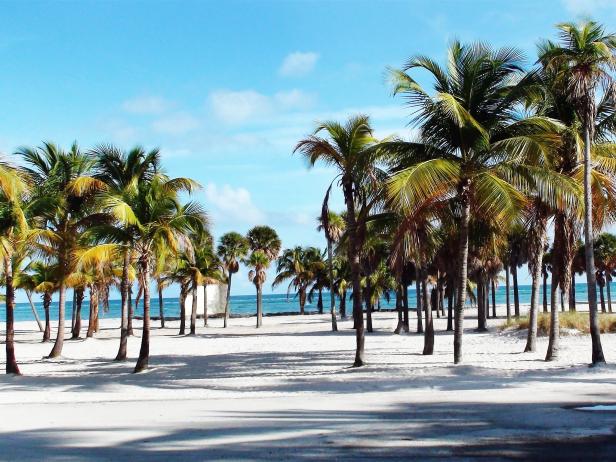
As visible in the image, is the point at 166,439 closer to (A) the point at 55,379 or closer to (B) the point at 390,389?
(B) the point at 390,389

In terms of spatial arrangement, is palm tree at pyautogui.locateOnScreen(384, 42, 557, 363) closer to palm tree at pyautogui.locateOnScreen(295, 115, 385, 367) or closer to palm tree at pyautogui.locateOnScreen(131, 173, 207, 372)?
palm tree at pyautogui.locateOnScreen(295, 115, 385, 367)

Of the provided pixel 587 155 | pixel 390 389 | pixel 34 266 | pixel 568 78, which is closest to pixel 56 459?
pixel 390 389

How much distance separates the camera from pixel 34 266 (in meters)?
39.9

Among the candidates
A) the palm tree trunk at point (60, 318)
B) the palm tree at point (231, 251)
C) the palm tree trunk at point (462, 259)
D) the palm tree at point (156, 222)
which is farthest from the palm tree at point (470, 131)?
the palm tree at point (231, 251)

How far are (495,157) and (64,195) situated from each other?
15.3m

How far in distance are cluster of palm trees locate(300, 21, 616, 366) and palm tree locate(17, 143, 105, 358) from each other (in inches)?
378

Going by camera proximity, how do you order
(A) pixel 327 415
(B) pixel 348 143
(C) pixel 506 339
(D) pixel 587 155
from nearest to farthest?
(A) pixel 327 415 → (D) pixel 587 155 → (B) pixel 348 143 → (C) pixel 506 339

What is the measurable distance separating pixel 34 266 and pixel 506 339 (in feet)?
94.0

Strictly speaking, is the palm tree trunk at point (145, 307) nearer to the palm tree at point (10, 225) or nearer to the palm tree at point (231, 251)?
the palm tree at point (10, 225)

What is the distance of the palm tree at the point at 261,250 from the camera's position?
2036 inches

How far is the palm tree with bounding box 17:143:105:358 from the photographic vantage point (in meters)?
22.4

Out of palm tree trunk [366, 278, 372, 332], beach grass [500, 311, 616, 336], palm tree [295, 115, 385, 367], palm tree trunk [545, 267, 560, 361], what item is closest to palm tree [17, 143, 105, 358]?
palm tree [295, 115, 385, 367]

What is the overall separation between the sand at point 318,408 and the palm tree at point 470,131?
3341mm

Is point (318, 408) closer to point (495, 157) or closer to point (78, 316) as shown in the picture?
point (495, 157)
